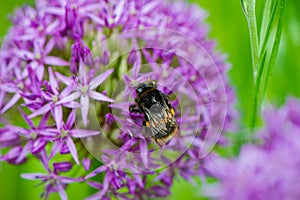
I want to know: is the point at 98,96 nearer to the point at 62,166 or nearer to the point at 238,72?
the point at 62,166

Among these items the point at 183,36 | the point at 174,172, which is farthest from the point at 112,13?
the point at 174,172

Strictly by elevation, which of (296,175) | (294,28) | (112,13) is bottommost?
(296,175)

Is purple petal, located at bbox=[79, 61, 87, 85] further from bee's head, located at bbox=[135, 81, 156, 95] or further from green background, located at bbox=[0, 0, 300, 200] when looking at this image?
green background, located at bbox=[0, 0, 300, 200]

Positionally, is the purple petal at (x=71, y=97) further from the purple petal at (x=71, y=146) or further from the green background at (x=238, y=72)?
the green background at (x=238, y=72)

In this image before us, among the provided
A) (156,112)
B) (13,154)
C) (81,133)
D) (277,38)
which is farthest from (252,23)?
(13,154)

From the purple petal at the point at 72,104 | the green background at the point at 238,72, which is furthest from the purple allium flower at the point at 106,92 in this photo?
the green background at the point at 238,72

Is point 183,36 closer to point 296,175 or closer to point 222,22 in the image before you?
point 222,22
